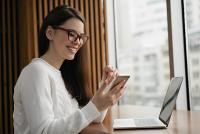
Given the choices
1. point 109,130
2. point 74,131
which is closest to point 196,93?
point 109,130

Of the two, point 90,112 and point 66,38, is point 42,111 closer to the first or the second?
point 90,112

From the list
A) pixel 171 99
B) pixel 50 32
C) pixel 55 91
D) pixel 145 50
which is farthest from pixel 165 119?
pixel 145 50

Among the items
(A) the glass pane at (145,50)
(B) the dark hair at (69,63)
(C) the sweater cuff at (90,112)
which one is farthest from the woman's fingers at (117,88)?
(A) the glass pane at (145,50)

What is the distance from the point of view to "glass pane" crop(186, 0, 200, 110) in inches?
115

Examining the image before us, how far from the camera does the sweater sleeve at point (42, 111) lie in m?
1.43

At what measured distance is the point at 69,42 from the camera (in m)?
1.68

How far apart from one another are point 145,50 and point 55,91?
2148 mm

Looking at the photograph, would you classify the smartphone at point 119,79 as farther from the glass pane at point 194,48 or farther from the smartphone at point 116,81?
the glass pane at point 194,48

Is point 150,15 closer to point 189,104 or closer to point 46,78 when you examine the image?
point 189,104

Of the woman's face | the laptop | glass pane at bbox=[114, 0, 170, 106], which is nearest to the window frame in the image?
glass pane at bbox=[114, 0, 170, 106]

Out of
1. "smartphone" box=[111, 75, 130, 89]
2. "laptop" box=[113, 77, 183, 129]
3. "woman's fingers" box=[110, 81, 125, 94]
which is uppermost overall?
"smartphone" box=[111, 75, 130, 89]

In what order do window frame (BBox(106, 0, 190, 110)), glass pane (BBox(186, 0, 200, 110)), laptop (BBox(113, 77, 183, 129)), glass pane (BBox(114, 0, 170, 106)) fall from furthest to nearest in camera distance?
glass pane (BBox(114, 0, 170, 106)), window frame (BBox(106, 0, 190, 110)), glass pane (BBox(186, 0, 200, 110)), laptop (BBox(113, 77, 183, 129))

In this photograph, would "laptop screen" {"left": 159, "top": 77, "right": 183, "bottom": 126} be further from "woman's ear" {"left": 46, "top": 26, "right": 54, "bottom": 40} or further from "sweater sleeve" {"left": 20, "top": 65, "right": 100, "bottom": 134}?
"woman's ear" {"left": 46, "top": 26, "right": 54, "bottom": 40}

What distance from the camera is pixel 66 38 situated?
5.50ft
